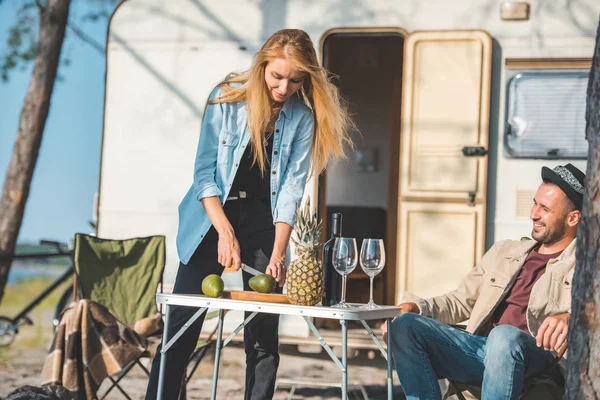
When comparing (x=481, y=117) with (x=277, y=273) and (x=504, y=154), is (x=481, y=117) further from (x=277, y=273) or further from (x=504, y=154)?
(x=277, y=273)

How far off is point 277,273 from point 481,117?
233cm

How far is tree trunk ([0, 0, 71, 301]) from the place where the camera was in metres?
5.78

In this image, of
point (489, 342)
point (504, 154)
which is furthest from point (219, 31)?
point (489, 342)

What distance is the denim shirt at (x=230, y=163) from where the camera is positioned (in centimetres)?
309

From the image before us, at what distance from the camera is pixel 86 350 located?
405cm

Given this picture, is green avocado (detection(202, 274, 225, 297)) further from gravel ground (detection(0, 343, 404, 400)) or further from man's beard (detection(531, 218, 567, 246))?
gravel ground (detection(0, 343, 404, 400))

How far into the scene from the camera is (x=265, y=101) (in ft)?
10.1

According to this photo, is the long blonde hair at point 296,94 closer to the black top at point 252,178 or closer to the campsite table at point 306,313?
the black top at point 252,178

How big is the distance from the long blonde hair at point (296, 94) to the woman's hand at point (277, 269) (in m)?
0.32

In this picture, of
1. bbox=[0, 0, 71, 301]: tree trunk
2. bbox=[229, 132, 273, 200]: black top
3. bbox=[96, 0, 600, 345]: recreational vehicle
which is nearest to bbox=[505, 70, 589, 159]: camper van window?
bbox=[96, 0, 600, 345]: recreational vehicle

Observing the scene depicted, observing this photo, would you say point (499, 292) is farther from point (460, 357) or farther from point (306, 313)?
point (306, 313)

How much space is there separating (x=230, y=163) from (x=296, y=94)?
1.13ft

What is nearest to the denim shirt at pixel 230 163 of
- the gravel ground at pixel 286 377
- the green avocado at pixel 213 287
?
the green avocado at pixel 213 287

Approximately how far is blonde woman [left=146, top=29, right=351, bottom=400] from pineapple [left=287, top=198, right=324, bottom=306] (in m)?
0.27
